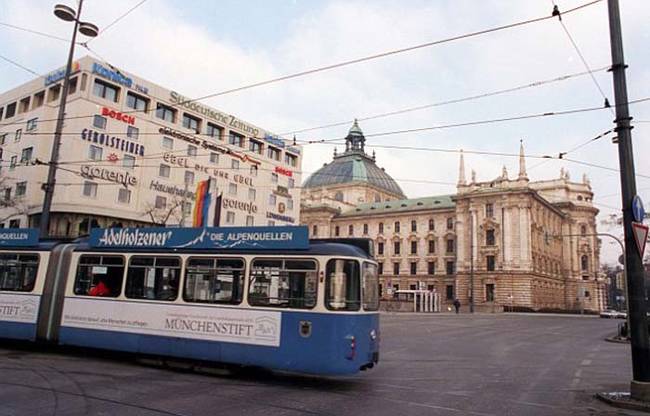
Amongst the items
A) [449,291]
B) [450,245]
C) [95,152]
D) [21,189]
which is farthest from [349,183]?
[21,189]

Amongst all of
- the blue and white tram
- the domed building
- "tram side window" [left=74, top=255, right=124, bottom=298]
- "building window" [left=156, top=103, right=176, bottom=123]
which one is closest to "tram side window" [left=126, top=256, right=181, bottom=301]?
the blue and white tram

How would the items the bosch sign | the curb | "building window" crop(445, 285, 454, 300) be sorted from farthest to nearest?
"building window" crop(445, 285, 454, 300)
the bosch sign
the curb

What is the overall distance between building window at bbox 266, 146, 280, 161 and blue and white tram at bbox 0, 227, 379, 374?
49201mm

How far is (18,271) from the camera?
44.6 feet

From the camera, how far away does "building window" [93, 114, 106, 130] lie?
43.2m

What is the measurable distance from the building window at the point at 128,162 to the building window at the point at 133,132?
6.23 feet

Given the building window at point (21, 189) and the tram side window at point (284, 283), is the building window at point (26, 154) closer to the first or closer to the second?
the building window at point (21, 189)

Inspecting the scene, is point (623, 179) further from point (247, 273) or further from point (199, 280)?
point (199, 280)

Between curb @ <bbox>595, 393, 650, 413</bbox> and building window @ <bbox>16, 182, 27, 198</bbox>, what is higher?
building window @ <bbox>16, 182, 27, 198</bbox>

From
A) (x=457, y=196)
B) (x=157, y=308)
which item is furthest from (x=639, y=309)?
(x=457, y=196)

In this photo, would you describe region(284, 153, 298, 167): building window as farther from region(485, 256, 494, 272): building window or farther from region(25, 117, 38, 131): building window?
region(485, 256, 494, 272): building window

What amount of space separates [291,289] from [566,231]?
9337cm

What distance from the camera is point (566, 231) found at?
92500mm

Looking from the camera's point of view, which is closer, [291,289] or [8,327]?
[291,289]
